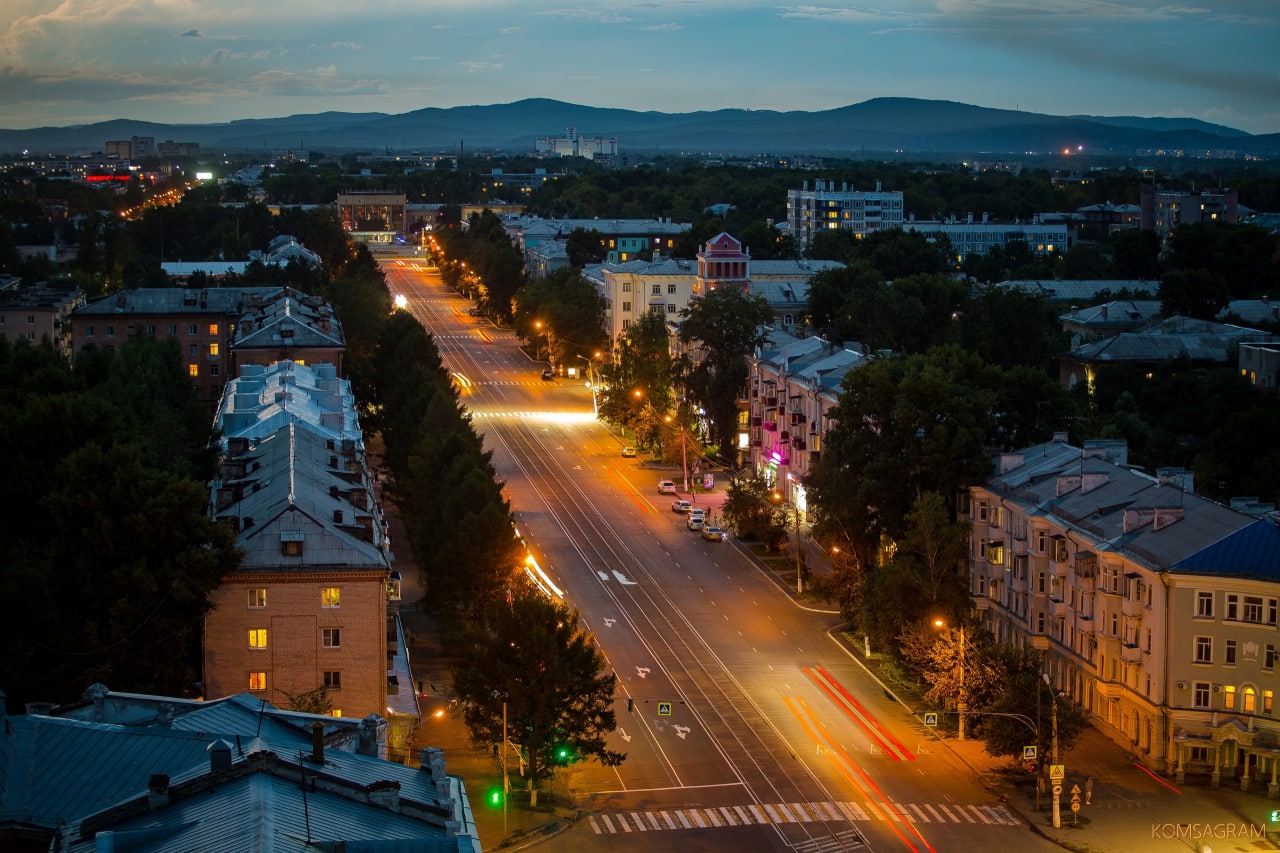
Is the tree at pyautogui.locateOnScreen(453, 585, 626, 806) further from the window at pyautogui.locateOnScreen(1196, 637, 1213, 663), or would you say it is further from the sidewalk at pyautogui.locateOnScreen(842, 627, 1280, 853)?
the window at pyautogui.locateOnScreen(1196, 637, 1213, 663)

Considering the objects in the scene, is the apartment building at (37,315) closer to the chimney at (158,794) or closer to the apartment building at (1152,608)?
the apartment building at (1152,608)

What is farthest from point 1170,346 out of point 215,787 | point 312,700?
point 215,787

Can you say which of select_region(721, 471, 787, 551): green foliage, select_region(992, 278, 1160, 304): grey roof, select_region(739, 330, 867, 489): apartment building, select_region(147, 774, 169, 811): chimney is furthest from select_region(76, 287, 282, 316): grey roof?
select_region(147, 774, 169, 811): chimney

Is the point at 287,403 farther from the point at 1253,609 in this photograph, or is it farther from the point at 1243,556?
the point at 1253,609

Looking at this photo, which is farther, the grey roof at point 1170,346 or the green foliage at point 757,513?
the grey roof at point 1170,346

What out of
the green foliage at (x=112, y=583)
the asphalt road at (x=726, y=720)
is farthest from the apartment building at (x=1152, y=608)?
the green foliage at (x=112, y=583)
